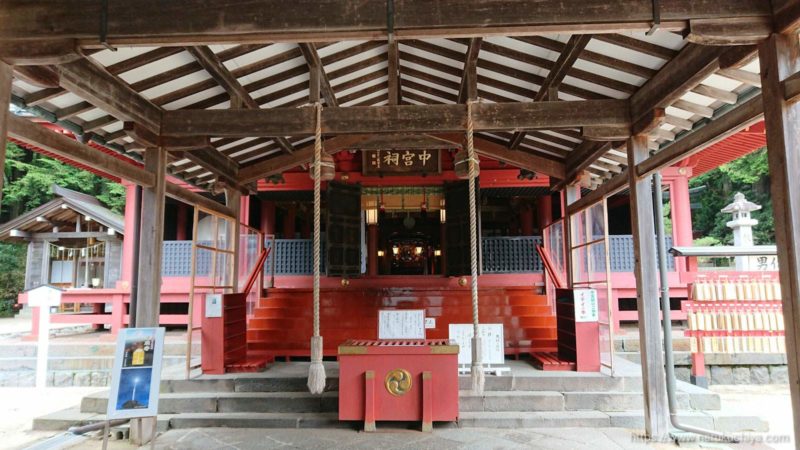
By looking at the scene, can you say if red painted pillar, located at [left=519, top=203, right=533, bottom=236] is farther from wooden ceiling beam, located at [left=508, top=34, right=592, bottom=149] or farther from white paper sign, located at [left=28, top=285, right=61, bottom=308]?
white paper sign, located at [left=28, top=285, right=61, bottom=308]

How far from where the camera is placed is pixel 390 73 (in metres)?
5.01

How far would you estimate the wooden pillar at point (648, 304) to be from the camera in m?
4.79

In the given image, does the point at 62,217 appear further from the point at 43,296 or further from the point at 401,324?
the point at 401,324

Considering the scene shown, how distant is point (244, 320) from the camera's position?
7070 millimetres

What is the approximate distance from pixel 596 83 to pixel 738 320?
512 cm

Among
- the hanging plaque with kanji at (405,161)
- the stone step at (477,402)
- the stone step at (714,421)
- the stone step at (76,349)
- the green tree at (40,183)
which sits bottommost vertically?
the stone step at (714,421)

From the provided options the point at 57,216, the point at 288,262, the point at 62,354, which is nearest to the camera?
the point at 62,354

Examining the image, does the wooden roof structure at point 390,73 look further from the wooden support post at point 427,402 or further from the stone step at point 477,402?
the stone step at point 477,402

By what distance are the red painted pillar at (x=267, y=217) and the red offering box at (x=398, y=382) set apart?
7127 mm

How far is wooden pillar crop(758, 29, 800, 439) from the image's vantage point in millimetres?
2820

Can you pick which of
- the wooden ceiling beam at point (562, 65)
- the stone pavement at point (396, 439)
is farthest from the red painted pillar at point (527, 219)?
the stone pavement at point (396, 439)

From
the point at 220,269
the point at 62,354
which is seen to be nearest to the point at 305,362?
the point at 220,269

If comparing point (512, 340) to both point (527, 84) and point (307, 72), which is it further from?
point (307, 72)

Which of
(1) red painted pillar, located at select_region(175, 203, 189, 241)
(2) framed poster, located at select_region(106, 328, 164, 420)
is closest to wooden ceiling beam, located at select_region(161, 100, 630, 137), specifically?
(2) framed poster, located at select_region(106, 328, 164, 420)
